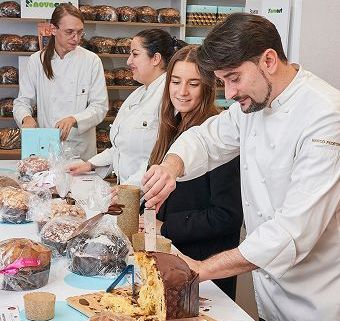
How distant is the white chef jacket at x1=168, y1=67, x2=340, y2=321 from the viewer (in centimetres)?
158

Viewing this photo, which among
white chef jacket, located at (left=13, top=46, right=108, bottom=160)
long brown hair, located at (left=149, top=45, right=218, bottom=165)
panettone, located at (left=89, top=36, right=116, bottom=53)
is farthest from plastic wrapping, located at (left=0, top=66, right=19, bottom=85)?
long brown hair, located at (left=149, top=45, right=218, bottom=165)

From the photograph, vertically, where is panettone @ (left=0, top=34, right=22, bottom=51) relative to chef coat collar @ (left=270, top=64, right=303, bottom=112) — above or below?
below

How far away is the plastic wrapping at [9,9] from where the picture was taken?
530 centimetres

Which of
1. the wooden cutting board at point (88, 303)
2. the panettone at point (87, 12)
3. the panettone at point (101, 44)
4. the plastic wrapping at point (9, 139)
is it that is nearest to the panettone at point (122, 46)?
the panettone at point (101, 44)

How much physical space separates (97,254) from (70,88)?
2827 millimetres

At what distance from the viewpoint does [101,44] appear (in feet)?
18.2

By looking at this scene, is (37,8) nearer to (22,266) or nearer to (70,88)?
(70,88)

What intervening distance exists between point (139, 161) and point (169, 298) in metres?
1.74

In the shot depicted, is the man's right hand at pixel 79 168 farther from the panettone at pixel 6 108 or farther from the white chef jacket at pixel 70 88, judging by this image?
the panettone at pixel 6 108

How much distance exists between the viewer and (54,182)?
2.47 m

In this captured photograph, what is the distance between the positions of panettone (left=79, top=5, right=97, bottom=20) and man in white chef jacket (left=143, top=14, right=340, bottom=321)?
3.79 m

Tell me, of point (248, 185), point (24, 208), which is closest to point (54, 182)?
point (24, 208)

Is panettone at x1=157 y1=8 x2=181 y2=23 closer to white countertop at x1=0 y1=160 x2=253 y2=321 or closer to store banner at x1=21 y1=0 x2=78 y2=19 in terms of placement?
store banner at x1=21 y1=0 x2=78 y2=19

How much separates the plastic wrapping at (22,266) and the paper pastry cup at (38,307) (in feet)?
0.53
